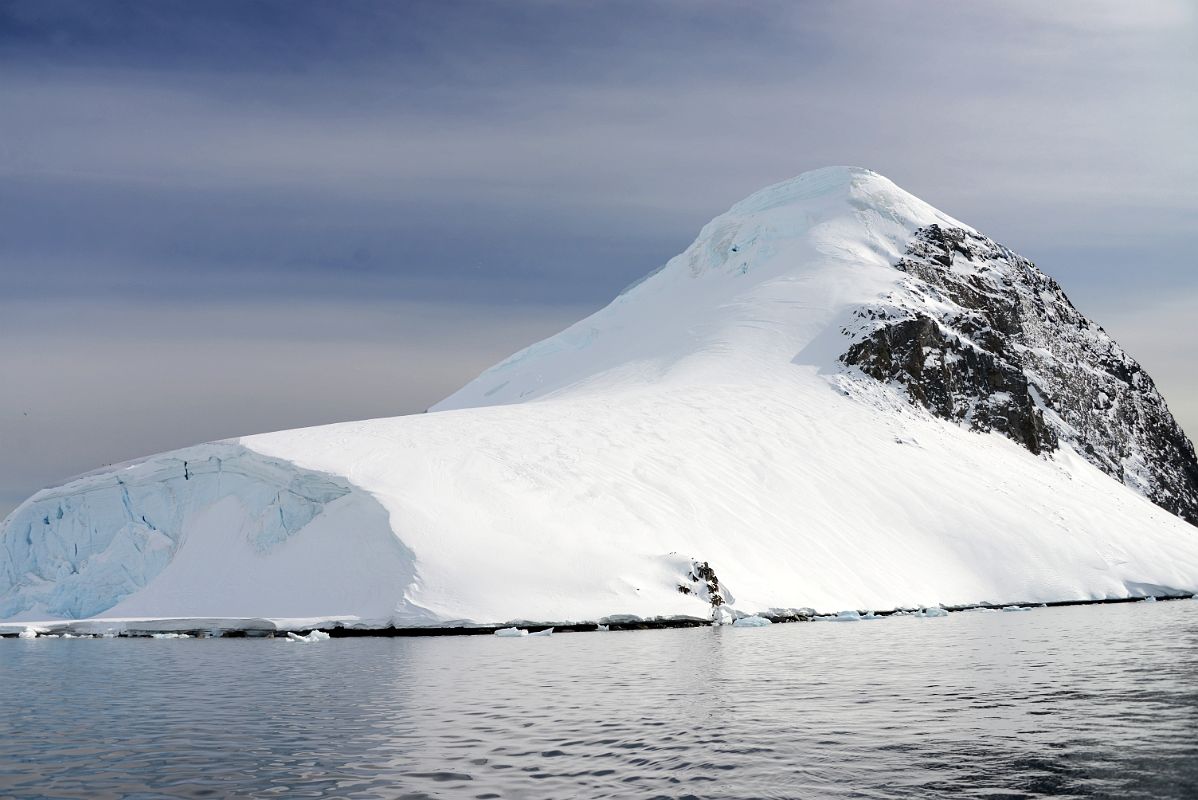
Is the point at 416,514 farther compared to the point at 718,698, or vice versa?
the point at 416,514

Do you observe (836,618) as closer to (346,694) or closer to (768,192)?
(346,694)

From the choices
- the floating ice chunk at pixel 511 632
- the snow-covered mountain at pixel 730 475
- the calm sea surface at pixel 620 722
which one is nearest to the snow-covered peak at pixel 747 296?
the snow-covered mountain at pixel 730 475

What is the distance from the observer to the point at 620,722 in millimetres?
18922

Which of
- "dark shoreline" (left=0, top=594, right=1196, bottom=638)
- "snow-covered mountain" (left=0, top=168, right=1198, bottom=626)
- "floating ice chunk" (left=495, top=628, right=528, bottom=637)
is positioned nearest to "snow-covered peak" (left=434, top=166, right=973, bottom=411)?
"snow-covered mountain" (left=0, top=168, right=1198, bottom=626)

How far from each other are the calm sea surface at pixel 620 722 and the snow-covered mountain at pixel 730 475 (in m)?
13.3

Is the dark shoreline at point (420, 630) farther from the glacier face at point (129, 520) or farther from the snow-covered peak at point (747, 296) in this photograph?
the snow-covered peak at point (747, 296)

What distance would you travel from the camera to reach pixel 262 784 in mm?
14258

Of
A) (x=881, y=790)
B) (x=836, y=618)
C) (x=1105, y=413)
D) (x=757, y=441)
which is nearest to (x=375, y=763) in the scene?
(x=881, y=790)

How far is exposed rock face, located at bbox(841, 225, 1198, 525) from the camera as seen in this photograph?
90.9 meters

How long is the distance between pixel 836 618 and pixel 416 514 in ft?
71.2

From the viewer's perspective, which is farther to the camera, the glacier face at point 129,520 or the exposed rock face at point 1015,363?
the exposed rock face at point 1015,363

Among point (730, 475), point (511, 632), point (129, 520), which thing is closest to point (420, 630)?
Result: point (511, 632)

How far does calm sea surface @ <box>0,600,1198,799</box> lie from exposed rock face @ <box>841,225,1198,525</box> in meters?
57.4

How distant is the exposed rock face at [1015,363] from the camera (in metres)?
90.9
